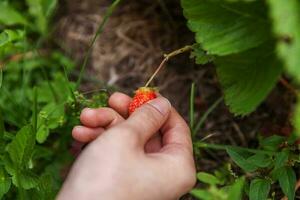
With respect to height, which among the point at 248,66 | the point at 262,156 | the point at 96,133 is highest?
the point at 248,66

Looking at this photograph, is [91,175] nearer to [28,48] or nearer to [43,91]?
[43,91]

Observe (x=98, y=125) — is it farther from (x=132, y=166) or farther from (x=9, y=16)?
(x=9, y=16)

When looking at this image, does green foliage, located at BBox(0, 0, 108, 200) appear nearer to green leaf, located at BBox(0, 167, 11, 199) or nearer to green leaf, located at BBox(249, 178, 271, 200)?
green leaf, located at BBox(0, 167, 11, 199)

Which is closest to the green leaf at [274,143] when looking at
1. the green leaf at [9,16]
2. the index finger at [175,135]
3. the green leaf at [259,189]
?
the green leaf at [259,189]

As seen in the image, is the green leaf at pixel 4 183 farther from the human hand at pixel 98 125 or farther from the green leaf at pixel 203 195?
the green leaf at pixel 203 195

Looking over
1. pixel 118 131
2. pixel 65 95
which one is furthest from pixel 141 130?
pixel 65 95

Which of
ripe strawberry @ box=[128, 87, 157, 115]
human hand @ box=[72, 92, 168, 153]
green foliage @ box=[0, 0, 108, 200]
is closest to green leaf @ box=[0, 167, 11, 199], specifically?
green foliage @ box=[0, 0, 108, 200]

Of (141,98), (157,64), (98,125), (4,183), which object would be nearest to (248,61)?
(141,98)
